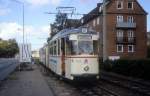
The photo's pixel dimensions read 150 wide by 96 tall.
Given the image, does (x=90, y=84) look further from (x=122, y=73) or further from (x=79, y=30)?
(x=122, y=73)

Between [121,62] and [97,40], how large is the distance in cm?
1446

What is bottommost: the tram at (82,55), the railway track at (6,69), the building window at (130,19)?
the railway track at (6,69)

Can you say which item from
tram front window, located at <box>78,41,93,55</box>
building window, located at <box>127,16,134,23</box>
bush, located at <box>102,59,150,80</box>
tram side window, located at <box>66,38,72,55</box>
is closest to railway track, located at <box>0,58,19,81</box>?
tram side window, located at <box>66,38,72,55</box>

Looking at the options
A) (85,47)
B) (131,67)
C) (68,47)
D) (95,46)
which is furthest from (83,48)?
(131,67)

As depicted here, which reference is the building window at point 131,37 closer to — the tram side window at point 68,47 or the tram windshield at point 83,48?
the tram side window at point 68,47

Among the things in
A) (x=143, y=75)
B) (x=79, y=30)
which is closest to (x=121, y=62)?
(x=143, y=75)

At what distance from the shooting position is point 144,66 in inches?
1188

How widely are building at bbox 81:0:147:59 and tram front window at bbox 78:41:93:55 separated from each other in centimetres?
5863

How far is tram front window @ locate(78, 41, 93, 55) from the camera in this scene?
2275cm

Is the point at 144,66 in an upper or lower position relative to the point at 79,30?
lower

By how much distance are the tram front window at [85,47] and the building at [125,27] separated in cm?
5863

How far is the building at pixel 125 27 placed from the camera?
82625 mm

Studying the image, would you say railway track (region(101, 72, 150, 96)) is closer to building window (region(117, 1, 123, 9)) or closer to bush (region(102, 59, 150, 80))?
bush (region(102, 59, 150, 80))

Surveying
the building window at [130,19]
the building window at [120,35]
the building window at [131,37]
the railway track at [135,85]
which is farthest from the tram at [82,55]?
the building window at [130,19]
